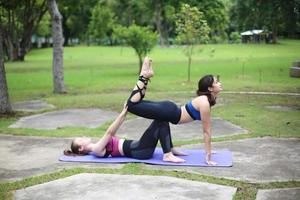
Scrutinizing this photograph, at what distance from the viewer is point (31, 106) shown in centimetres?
1137

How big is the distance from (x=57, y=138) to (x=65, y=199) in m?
2.99

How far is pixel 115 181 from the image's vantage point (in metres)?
5.01

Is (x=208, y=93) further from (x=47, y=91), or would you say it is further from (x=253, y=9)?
(x=253, y=9)

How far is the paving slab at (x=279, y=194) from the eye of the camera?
4422mm

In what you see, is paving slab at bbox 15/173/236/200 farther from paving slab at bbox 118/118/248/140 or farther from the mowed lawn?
the mowed lawn

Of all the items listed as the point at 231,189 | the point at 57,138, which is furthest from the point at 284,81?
the point at 231,189

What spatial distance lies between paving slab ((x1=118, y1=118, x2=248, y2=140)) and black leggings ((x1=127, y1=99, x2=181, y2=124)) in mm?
1462

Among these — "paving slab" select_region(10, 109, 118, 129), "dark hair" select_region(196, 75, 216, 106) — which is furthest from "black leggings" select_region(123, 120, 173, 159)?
"paving slab" select_region(10, 109, 118, 129)

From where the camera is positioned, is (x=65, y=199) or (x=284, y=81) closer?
(x=65, y=199)

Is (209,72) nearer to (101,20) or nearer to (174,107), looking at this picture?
(174,107)

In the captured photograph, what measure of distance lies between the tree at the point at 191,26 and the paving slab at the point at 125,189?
12.1 meters

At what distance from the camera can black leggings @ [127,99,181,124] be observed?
18.9 ft

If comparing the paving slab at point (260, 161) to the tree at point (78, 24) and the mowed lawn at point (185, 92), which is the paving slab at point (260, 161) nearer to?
the mowed lawn at point (185, 92)

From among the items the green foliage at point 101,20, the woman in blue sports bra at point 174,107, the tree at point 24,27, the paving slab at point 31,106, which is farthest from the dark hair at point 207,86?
the green foliage at point 101,20
